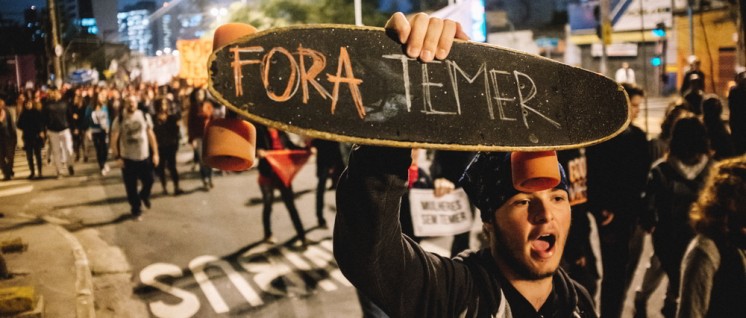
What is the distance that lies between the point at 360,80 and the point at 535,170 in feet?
1.81

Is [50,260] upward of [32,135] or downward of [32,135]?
downward

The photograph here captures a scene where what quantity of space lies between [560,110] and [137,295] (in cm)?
516

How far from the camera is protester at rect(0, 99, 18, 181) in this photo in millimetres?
9742

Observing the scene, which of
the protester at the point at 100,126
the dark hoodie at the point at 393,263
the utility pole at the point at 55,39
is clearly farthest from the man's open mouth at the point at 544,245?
the utility pole at the point at 55,39

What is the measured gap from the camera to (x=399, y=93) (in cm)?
150

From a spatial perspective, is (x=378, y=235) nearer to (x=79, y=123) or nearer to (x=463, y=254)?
(x=463, y=254)

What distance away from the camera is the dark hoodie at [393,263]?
1.38 meters

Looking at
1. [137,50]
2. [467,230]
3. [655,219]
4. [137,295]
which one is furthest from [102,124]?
[137,50]

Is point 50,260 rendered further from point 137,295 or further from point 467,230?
point 467,230

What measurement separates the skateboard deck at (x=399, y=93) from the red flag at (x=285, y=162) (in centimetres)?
574

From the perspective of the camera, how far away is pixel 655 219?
171 inches

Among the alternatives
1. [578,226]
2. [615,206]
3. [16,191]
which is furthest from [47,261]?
[615,206]

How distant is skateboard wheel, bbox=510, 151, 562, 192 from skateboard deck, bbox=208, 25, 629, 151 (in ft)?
0.22

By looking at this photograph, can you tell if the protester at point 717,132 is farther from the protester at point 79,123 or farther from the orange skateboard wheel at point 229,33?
the protester at point 79,123
